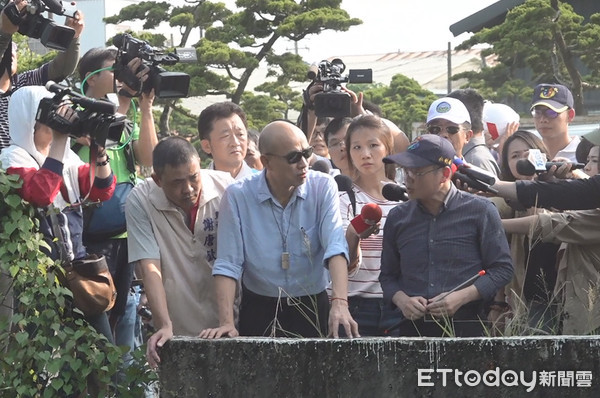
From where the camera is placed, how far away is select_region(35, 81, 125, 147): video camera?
4934 millimetres

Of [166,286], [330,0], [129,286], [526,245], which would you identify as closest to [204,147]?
[129,286]

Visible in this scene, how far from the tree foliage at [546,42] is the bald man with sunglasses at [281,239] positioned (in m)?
15.9

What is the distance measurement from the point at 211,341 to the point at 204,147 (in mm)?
2232

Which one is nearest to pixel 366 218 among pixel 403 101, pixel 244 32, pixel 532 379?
pixel 532 379

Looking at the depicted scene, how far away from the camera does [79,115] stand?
4980 mm

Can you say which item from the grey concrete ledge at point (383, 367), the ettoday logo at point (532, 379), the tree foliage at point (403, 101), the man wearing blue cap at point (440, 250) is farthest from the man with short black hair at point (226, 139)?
the tree foliage at point (403, 101)

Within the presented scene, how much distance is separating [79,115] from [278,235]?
1137 millimetres

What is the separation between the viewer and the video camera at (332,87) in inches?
270

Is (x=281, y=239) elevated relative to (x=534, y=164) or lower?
lower

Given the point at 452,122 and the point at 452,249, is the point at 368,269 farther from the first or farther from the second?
the point at 452,122

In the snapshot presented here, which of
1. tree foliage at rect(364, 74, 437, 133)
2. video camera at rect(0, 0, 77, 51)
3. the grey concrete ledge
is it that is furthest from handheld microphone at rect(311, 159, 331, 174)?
tree foliage at rect(364, 74, 437, 133)

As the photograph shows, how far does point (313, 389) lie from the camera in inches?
177

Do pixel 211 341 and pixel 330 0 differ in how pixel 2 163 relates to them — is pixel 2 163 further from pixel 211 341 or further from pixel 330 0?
pixel 330 0

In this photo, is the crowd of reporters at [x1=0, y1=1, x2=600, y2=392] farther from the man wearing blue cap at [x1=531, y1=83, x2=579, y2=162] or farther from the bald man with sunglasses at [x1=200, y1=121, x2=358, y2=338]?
the man wearing blue cap at [x1=531, y1=83, x2=579, y2=162]
